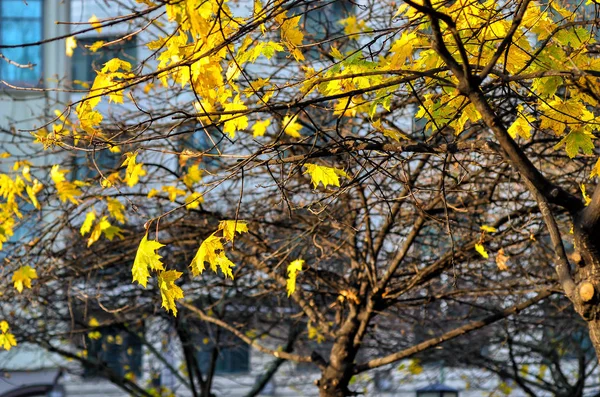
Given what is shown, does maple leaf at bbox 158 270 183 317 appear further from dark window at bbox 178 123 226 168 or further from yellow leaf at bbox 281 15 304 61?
yellow leaf at bbox 281 15 304 61

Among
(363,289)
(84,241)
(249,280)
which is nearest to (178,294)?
(363,289)

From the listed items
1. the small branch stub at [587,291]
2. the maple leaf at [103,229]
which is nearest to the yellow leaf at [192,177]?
the maple leaf at [103,229]

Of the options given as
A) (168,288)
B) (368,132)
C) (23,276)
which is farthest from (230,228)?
(23,276)

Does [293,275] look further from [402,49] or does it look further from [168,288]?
[402,49]

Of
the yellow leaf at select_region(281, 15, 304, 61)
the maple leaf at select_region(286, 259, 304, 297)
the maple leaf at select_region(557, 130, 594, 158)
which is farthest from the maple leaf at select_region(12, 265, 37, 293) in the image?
the maple leaf at select_region(557, 130, 594, 158)

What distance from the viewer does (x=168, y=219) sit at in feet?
32.4

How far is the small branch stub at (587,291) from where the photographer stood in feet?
15.7

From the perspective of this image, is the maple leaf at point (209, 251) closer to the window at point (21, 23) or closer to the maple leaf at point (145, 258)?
the maple leaf at point (145, 258)

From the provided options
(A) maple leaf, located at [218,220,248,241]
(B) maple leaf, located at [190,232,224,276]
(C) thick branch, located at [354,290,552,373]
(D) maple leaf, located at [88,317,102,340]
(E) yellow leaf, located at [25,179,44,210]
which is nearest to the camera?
(B) maple leaf, located at [190,232,224,276]

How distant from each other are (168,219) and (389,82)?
18.5 feet

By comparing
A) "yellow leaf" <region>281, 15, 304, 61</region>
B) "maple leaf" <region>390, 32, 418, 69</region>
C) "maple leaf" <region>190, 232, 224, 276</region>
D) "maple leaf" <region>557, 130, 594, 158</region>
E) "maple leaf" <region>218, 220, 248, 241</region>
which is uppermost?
"yellow leaf" <region>281, 15, 304, 61</region>

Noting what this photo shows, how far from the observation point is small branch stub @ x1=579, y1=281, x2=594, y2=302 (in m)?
4.79

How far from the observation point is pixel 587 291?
480 centimetres

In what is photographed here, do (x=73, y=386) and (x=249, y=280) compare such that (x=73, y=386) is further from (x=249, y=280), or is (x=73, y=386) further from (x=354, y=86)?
(x=354, y=86)
